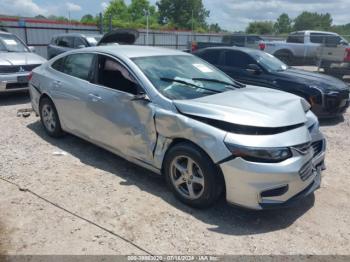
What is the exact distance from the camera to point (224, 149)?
3006 mm

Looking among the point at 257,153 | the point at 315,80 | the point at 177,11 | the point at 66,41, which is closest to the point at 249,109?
the point at 257,153

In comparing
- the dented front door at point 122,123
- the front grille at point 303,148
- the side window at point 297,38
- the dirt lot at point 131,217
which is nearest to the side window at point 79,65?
the dented front door at point 122,123

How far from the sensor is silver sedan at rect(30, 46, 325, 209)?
3006 millimetres

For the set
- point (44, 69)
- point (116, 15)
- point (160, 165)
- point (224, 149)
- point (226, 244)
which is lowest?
point (226, 244)

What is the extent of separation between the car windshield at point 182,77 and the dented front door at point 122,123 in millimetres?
322

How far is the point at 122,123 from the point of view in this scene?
155 inches

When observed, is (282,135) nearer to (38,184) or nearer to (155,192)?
(155,192)

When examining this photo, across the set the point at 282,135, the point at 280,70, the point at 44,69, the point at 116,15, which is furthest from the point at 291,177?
the point at 116,15

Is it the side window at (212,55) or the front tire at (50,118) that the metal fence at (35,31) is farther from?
the front tire at (50,118)

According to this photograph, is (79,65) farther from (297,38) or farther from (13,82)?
(297,38)

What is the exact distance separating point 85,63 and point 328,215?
11.7 ft

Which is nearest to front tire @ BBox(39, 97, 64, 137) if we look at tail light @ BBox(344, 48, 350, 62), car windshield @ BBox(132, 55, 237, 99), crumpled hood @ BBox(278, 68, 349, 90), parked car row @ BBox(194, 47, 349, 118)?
car windshield @ BBox(132, 55, 237, 99)

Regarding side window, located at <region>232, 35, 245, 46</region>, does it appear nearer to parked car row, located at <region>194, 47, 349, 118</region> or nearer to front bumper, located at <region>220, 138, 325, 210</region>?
parked car row, located at <region>194, 47, 349, 118</region>

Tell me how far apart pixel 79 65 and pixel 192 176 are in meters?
2.54
